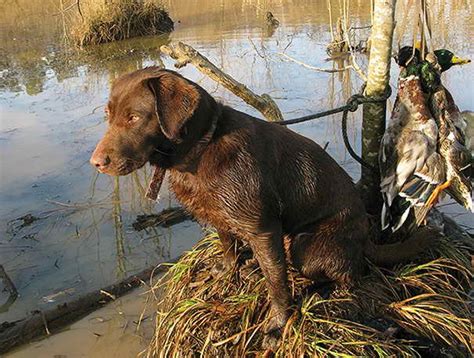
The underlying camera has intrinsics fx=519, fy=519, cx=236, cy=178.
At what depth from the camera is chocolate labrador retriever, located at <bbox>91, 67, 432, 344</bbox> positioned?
8.34ft

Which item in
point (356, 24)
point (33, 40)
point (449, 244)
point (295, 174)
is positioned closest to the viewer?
point (295, 174)

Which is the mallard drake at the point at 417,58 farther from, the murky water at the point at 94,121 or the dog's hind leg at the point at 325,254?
the dog's hind leg at the point at 325,254

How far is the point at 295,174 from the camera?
9.93 ft

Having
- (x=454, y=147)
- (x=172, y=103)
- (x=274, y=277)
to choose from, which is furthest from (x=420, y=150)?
(x=172, y=103)

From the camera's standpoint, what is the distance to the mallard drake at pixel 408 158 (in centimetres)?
335

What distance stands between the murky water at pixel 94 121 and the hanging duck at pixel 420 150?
0.50 metres

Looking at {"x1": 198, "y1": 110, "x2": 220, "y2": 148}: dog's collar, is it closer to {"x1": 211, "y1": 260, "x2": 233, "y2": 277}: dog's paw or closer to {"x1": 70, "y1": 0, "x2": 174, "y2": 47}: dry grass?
{"x1": 211, "y1": 260, "x2": 233, "y2": 277}: dog's paw

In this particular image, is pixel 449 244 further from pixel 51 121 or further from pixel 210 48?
pixel 210 48

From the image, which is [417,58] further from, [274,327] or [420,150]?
[274,327]

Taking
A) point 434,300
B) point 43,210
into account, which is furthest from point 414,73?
point 43,210

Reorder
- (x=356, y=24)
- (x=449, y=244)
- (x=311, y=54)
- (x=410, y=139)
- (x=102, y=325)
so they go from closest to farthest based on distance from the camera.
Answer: (x=410, y=139), (x=449, y=244), (x=102, y=325), (x=311, y=54), (x=356, y=24)

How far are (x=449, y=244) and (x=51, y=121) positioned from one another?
23.0ft

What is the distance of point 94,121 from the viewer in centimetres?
859

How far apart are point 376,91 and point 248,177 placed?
1.46 metres
